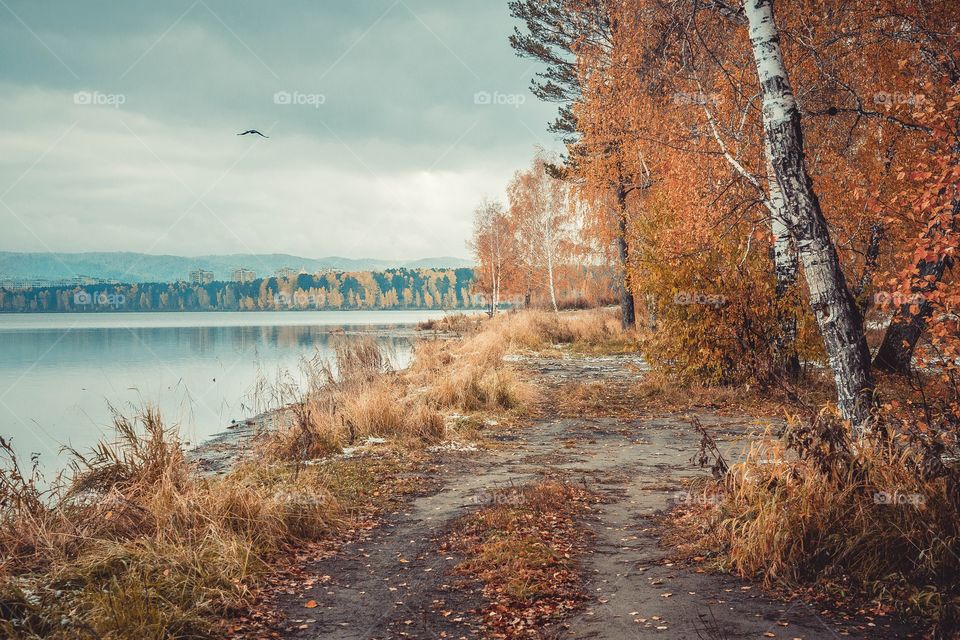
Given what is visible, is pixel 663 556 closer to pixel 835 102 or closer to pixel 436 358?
pixel 835 102

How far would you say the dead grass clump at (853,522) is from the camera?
13.2 feet

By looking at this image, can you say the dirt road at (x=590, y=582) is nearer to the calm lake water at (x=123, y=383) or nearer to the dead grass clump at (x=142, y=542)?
the dead grass clump at (x=142, y=542)

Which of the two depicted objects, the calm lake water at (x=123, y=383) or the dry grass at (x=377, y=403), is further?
the calm lake water at (x=123, y=383)

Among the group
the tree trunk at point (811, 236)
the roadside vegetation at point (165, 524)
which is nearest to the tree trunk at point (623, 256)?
the roadside vegetation at point (165, 524)

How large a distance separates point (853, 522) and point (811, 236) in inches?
94.2

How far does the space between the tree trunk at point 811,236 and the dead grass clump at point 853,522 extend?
658mm

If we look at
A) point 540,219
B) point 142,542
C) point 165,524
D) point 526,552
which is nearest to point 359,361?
point 165,524

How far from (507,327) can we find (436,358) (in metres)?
6.85

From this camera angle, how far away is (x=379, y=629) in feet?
13.6

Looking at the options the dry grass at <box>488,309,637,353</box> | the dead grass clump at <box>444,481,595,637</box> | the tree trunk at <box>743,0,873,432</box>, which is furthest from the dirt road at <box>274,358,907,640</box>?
the dry grass at <box>488,309,637,353</box>

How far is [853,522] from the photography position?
4.38 meters

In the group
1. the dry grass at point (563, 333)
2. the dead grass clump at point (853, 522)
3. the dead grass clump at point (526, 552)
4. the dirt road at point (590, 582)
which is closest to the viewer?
the dirt road at point (590, 582)

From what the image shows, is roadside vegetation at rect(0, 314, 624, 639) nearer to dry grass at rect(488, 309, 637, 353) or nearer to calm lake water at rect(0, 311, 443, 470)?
calm lake water at rect(0, 311, 443, 470)

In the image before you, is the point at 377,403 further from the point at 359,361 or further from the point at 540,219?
the point at 540,219
